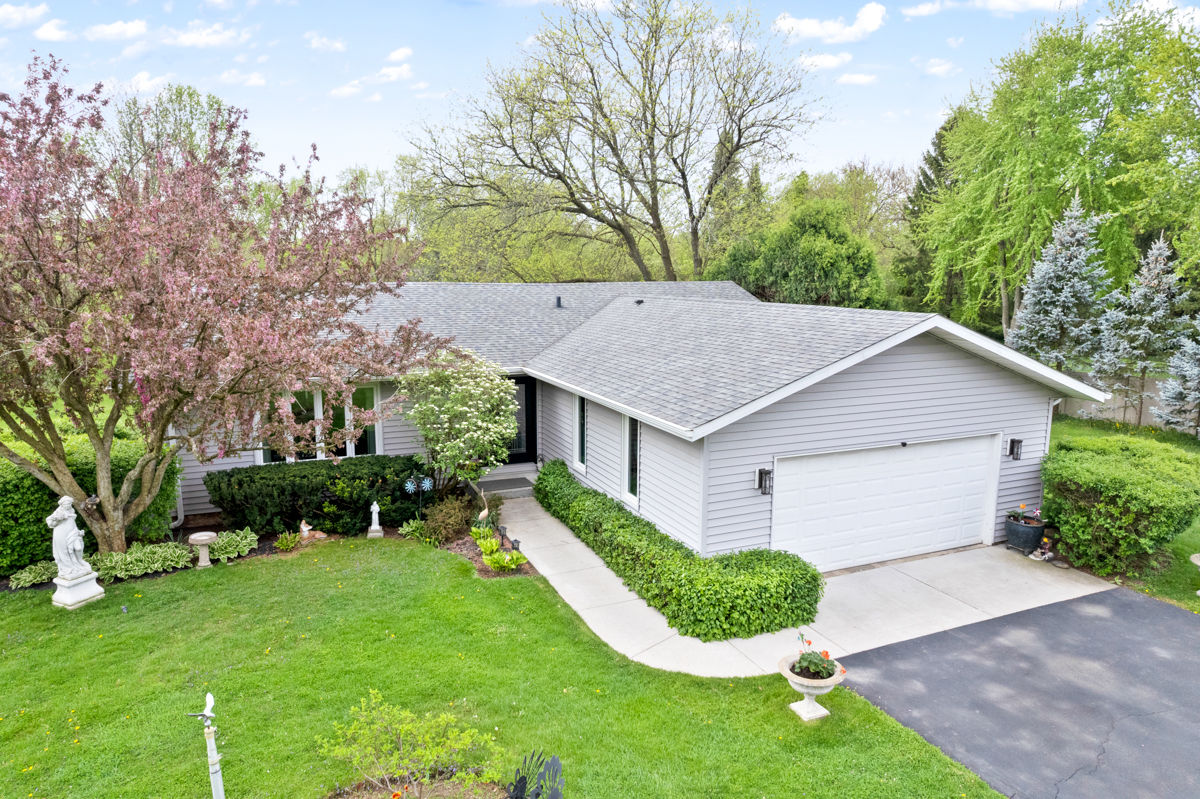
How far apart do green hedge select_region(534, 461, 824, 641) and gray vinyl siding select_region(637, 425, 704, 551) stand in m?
0.22

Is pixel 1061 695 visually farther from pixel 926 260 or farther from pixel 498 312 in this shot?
pixel 926 260

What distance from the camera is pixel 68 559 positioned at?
334 inches

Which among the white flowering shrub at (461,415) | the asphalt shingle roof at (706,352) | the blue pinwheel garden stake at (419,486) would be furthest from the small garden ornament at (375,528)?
the asphalt shingle roof at (706,352)

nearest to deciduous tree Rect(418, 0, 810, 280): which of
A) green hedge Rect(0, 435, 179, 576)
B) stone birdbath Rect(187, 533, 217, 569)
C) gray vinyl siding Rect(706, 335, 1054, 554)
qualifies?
green hedge Rect(0, 435, 179, 576)

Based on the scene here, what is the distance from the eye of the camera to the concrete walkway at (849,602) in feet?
24.8

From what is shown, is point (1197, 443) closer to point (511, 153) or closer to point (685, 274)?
point (685, 274)

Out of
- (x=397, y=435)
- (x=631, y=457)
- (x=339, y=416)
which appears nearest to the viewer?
(x=631, y=457)

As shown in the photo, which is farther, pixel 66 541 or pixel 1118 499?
pixel 1118 499

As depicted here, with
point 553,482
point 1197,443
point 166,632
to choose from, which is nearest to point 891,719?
point 553,482

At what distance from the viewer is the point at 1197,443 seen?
18.2 m

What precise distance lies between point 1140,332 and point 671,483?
60.0ft

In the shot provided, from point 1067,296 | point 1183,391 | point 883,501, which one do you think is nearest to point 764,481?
point 883,501

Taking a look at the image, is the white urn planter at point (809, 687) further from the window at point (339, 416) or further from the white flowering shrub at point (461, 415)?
the window at point (339, 416)

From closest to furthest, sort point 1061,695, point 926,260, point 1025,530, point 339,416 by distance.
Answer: point 1061,695, point 1025,530, point 339,416, point 926,260
